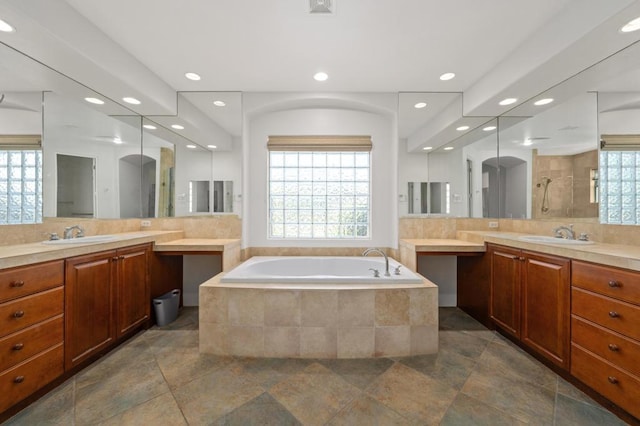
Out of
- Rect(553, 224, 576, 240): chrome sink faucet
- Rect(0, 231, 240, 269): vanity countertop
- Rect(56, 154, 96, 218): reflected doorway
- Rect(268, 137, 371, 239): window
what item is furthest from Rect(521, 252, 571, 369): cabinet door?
Rect(56, 154, 96, 218): reflected doorway

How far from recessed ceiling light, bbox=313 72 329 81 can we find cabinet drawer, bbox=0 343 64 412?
9.47ft

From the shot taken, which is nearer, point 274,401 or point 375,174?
point 274,401

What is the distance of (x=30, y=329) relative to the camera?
4.91ft

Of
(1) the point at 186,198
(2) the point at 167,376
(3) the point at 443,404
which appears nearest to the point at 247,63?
(1) the point at 186,198

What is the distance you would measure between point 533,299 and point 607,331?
0.51 metres

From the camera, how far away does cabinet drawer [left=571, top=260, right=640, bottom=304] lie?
1.39 meters

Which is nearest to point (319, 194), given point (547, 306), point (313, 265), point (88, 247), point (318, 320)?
point (313, 265)

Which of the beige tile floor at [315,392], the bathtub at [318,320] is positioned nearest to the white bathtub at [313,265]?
the bathtub at [318,320]

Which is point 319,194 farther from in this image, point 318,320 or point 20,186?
point 20,186

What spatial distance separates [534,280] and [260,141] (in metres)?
3.03

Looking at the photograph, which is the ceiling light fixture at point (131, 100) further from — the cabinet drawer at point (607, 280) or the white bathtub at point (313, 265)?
the cabinet drawer at point (607, 280)

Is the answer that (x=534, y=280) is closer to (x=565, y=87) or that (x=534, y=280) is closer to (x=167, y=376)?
(x=565, y=87)

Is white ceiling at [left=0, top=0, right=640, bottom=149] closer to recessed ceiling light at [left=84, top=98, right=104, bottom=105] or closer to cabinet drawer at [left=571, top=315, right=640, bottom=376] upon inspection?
recessed ceiling light at [left=84, top=98, right=104, bottom=105]

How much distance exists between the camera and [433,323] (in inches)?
80.4
